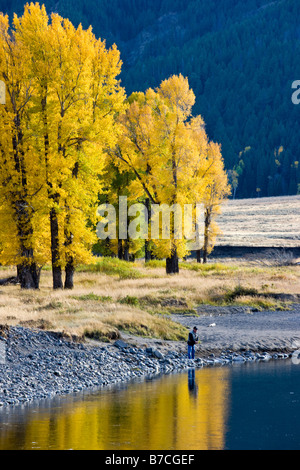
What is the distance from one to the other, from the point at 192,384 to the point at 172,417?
131 inches

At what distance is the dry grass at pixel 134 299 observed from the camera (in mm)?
26642

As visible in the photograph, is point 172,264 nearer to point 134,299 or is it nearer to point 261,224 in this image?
point 134,299

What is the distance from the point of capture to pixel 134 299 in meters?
33.0

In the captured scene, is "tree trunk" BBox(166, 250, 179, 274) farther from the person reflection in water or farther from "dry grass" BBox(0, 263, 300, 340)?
the person reflection in water

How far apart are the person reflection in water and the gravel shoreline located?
0.70 m

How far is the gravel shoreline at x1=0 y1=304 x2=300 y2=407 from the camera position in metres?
20.8

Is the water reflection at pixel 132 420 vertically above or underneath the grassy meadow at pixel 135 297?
underneath

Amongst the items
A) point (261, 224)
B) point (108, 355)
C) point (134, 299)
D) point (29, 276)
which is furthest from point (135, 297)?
point (261, 224)

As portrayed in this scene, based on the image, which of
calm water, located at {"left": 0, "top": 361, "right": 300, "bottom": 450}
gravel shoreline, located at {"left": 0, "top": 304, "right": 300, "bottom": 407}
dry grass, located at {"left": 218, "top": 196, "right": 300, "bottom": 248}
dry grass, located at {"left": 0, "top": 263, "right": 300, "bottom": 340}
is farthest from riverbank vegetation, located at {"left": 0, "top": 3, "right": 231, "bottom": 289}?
dry grass, located at {"left": 218, "top": 196, "right": 300, "bottom": 248}

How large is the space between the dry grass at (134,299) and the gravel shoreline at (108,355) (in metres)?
1.17

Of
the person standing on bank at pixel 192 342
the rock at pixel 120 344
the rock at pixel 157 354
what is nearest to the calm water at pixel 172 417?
the person standing on bank at pixel 192 342

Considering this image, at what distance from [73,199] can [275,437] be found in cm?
1881

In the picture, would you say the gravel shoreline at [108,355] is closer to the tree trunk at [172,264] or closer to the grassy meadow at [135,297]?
the grassy meadow at [135,297]

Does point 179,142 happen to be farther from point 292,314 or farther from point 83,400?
point 83,400
